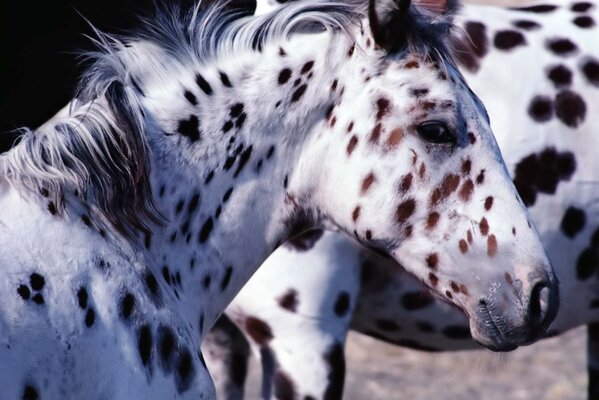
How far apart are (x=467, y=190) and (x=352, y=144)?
261 millimetres

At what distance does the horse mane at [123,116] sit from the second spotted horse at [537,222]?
88cm

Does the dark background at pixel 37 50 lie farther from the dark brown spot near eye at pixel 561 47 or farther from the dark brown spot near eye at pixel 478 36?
the dark brown spot near eye at pixel 561 47

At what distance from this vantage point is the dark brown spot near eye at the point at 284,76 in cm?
243

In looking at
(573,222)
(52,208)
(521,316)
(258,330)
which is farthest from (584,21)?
(52,208)

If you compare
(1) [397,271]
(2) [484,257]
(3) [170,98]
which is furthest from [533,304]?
(3) [170,98]

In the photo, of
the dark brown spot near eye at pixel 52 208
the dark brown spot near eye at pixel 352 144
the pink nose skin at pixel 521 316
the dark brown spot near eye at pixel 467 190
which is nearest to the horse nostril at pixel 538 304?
the pink nose skin at pixel 521 316

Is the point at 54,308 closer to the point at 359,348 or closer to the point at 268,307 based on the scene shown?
the point at 268,307

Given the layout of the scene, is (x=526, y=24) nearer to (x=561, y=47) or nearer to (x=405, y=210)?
(x=561, y=47)

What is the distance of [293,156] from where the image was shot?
8.07 ft

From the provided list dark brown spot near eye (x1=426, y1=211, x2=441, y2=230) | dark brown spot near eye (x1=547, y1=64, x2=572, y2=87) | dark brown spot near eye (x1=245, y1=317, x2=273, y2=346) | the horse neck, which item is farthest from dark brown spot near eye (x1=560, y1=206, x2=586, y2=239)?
the horse neck

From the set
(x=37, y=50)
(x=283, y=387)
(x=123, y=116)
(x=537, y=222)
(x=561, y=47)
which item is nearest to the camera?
(x=123, y=116)

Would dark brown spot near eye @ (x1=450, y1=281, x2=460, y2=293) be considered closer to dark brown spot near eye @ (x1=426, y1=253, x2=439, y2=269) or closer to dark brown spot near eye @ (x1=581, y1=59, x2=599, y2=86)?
dark brown spot near eye @ (x1=426, y1=253, x2=439, y2=269)

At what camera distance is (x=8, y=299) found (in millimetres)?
2010

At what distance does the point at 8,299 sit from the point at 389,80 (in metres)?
0.92
